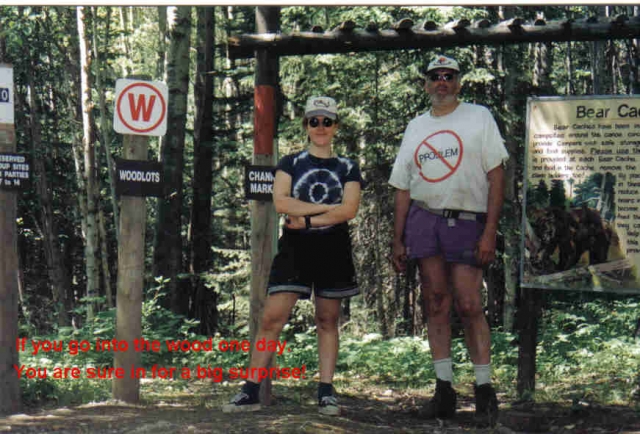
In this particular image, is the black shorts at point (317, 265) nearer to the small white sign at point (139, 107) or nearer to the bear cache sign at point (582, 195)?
the small white sign at point (139, 107)

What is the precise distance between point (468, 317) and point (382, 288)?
1262 centimetres

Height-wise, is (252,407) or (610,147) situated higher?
(610,147)

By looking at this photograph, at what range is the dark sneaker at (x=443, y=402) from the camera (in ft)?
18.8

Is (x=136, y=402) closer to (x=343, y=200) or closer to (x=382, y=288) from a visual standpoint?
(x=343, y=200)

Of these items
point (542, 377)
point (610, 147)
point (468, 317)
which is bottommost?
point (542, 377)

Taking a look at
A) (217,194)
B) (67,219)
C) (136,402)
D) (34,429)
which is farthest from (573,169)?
(67,219)

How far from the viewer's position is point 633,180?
5.75 metres

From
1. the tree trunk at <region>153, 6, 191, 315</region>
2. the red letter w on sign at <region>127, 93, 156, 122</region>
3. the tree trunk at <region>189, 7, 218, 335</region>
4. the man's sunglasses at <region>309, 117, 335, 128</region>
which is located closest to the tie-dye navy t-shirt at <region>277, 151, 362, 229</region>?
the man's sunglasses at <region>309, 117, 335, 128</region>

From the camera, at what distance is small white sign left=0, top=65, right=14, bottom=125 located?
5.99m

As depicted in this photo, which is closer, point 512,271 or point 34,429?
point 34,429

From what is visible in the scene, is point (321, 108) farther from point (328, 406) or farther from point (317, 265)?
point (328, 406)

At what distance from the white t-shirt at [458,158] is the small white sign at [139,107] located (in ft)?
6.67

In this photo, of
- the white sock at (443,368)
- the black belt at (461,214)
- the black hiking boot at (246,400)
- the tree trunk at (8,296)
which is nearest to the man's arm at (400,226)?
the black belt at (461,214)

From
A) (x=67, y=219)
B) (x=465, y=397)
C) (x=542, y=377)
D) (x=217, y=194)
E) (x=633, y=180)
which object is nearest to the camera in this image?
(x=633, y=180)
